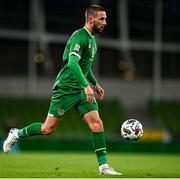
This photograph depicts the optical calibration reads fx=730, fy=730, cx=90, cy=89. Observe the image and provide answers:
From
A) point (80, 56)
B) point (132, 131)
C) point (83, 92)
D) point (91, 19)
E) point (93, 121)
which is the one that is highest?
point (91, 19)

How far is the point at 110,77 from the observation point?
2969 centimetres

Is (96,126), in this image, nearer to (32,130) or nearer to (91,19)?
(32,130)

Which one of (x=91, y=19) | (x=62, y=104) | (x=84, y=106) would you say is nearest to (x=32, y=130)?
(x=62, y=104)

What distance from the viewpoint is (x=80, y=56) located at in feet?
32.4

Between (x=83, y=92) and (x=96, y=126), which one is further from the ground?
(x=83, y=92)

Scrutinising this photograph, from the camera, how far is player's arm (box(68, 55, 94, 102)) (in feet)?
31.1

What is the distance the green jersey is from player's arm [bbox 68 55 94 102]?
0.44 feet

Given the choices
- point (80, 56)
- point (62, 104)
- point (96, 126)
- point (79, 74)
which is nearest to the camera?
point (79, 74)

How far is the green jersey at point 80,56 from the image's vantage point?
9938mm

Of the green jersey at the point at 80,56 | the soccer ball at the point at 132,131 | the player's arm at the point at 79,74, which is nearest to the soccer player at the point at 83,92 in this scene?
the green jersey at the point at 80,56

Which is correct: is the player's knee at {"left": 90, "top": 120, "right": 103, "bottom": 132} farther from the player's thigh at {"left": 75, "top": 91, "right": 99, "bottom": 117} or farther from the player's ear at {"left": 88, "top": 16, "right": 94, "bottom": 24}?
the player's ear at {"left": 88, "top": 16, "right": 94, "bottom": 24}

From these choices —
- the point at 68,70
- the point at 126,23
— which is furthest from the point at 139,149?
the point at 68,70

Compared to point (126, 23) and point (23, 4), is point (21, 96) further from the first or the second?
point (126, 23)

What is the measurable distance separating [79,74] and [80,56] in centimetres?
35
